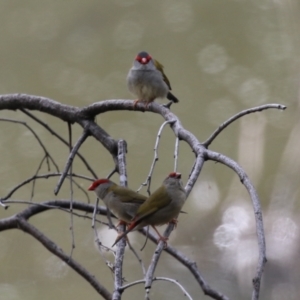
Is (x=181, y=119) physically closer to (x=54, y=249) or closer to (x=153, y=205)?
(x=54, y=249)

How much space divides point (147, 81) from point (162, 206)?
1.45 m

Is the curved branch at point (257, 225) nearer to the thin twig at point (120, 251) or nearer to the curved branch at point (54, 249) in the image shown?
the thin twig at point (120, 251)

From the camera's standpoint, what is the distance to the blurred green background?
561cm

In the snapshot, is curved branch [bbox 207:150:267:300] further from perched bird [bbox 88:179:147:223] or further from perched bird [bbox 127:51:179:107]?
perched bird [bbox 127:51:179:107]

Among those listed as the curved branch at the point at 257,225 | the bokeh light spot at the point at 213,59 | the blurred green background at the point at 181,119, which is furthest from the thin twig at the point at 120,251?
the bokeh light spot at the point at 213,59

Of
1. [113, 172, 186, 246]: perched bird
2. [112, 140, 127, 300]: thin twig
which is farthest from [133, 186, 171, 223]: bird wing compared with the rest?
[112, 140, 127, 300]: thin twig

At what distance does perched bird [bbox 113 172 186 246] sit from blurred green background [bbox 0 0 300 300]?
2.95 meters

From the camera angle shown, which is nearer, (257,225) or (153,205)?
(257,225)

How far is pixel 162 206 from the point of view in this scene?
8.23 feet

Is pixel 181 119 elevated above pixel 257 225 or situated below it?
above

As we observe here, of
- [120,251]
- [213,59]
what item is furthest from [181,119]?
[120,251]

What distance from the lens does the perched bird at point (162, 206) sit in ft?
8.23

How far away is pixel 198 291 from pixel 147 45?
8.34 ft

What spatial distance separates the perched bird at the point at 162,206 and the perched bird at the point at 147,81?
4.06 ft
